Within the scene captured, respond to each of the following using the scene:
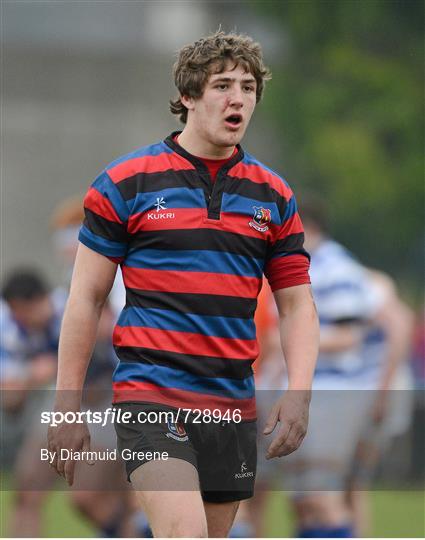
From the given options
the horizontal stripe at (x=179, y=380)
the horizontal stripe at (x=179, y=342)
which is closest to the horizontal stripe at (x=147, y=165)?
the horizontal stripe at (x=179, y=342)

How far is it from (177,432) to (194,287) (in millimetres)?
460

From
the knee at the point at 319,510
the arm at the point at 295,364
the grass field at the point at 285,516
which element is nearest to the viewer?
the arm at the point at 295,364

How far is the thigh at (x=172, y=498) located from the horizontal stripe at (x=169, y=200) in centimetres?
80

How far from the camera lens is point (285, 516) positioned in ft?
34.0

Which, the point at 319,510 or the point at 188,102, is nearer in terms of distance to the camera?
the point at 188,102

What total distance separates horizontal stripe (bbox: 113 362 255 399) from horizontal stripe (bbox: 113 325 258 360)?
0.07 meters

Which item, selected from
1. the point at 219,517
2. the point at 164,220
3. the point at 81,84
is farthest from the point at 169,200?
the point at 81,84

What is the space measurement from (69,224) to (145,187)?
11.7 feet

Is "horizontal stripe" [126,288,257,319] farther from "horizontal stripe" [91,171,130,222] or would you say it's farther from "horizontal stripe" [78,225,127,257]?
"horizontal stripe" [91,171,130,222]

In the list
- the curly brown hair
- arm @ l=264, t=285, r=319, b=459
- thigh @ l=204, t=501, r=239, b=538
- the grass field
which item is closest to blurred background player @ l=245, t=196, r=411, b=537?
the grass field

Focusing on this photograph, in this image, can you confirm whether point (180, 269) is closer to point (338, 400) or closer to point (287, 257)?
point (287, 257)

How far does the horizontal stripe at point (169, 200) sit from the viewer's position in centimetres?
454

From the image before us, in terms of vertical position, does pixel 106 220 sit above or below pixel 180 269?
above

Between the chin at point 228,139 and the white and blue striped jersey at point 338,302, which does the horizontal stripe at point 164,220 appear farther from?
the white and blue striped jersey at point 338,302
